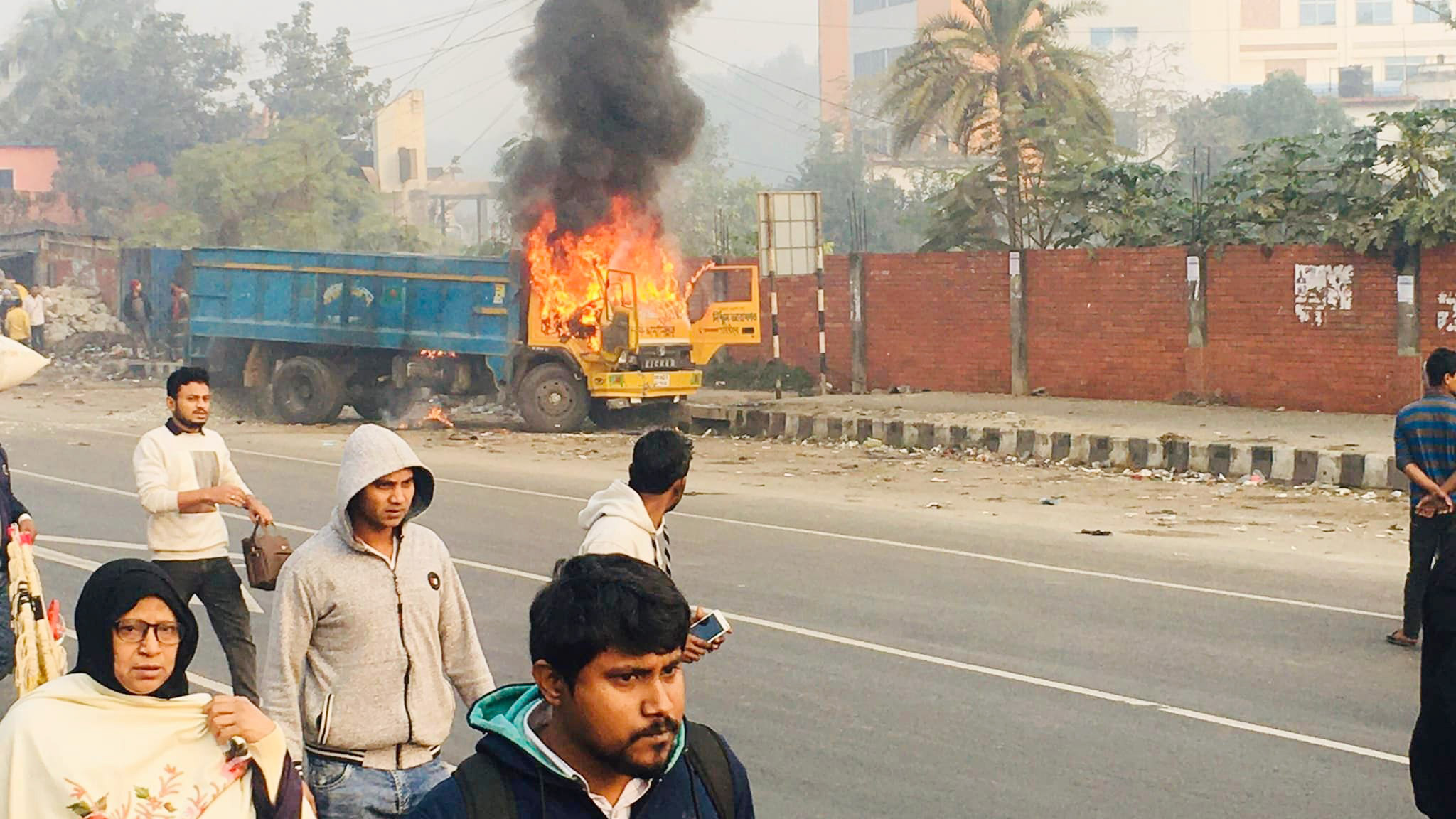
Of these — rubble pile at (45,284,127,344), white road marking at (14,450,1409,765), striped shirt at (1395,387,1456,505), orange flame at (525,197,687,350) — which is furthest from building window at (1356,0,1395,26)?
striped shirt at (1395,387,1456,505)

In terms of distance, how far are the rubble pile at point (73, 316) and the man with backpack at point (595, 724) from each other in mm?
39506

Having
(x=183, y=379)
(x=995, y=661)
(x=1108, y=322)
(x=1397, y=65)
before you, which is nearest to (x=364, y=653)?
(x=183, y=379)

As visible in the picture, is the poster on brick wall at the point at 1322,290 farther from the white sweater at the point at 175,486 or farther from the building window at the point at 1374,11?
the building window at the point at 1374,11

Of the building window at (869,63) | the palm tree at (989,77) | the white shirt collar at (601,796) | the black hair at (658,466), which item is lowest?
the white shirt collar at (601,796)

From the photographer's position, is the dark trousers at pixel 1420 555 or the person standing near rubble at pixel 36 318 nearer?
the dark trousers at pixel 1420 555

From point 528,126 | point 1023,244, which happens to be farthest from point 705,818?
point 1023,244

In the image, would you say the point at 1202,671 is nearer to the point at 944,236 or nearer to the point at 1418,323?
the point at 1418,323

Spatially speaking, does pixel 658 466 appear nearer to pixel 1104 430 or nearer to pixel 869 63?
pixel 1104 430

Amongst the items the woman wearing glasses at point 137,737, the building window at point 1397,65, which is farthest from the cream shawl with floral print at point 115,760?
the building window at point 1397,65

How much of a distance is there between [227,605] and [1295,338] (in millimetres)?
16214

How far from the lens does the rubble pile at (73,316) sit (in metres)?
40.5

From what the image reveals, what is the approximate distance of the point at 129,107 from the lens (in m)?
67.3

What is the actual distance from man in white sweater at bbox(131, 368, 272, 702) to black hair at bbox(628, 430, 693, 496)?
8.38 ft

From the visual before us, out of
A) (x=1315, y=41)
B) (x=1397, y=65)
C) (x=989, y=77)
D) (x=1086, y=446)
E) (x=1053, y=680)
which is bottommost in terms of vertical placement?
(x=1053, y=680)
